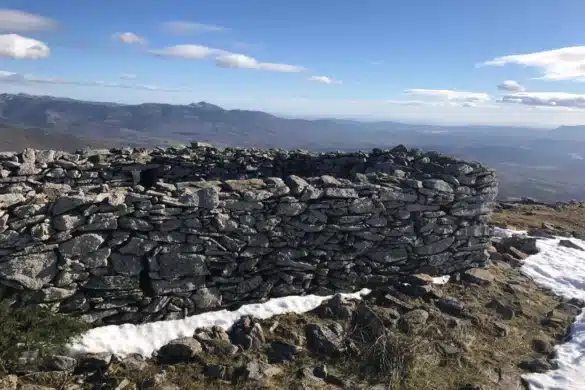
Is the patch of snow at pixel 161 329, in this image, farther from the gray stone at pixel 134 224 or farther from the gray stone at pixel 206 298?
the gray stone at pixel 134 224

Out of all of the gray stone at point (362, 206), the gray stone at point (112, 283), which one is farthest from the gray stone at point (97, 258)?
the gray stone at point (362, 206)

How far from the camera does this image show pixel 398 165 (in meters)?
13.5

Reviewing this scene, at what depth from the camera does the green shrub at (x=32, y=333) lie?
6270 millimetres

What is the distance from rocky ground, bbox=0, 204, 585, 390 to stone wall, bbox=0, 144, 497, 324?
73 cm

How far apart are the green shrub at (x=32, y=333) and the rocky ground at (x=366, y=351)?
0.71ft

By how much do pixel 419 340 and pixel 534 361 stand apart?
200cm

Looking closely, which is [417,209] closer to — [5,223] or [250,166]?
[250,166]

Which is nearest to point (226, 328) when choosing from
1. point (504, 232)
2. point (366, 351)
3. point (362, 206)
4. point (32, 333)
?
point (366, 351)

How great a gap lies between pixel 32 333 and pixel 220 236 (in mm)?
3194

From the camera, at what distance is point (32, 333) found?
21.2 feet

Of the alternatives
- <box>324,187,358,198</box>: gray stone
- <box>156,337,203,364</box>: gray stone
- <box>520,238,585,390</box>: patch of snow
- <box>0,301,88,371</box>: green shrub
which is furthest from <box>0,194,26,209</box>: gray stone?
<box>520,238,585,390</box>: patch of snow

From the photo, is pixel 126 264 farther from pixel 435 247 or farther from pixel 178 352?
pixel 435 247

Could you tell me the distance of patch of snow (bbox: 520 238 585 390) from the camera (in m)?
7.66

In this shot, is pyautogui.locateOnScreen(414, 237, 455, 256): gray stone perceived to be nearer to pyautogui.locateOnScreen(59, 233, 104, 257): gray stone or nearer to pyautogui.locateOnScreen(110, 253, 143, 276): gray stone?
pyautogui.locateOnScreen(110, 253, 143, 276): gray stone
